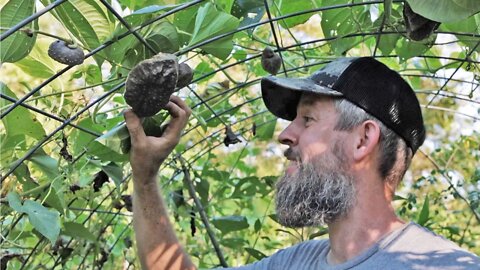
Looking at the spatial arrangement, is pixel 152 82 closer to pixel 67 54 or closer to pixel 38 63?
pixel 67 54

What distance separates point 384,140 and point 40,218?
2.08 ft

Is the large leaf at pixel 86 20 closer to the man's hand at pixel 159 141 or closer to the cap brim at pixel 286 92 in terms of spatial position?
the man's hand at pixel 159 141

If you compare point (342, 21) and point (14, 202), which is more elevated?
point (342, 21)

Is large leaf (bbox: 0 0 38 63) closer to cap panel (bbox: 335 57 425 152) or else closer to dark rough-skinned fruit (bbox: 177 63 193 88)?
dark rough-skinned fruit (bbox: 177 63 193 88)

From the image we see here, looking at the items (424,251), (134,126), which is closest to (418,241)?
(424,251)

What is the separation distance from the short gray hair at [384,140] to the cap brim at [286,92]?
0.10 feet

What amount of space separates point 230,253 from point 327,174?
177cm

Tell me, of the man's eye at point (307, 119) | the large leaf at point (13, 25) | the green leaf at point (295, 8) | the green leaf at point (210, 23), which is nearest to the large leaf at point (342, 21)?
the green leaf at point (295, 8)

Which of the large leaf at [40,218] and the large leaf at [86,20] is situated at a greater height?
the large leaf at [86,20]

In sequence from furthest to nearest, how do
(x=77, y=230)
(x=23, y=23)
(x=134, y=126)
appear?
(x=77, y=230), (x=134, y=126), (x=23, y=23)

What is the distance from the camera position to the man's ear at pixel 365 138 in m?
1.41

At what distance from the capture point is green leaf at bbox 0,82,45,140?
51.9 inches

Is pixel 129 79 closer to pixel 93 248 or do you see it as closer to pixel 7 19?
pixel 7 19

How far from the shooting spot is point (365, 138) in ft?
4.66
